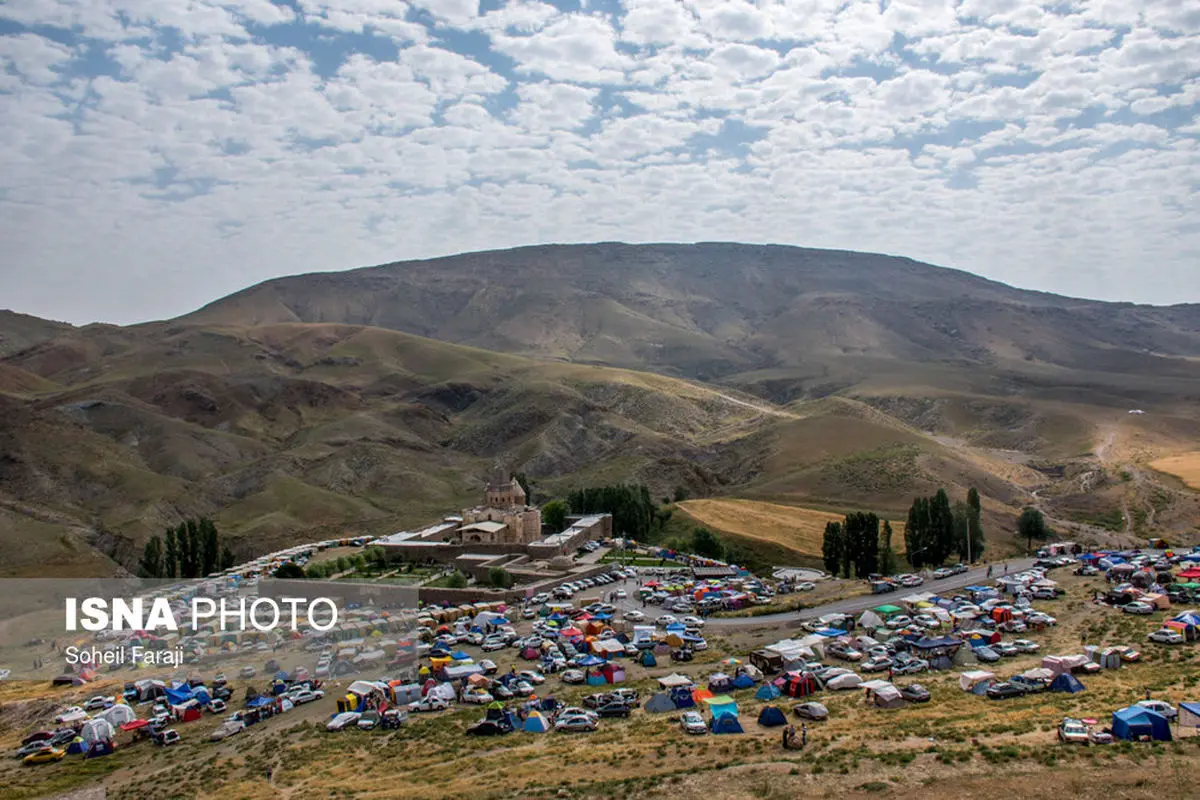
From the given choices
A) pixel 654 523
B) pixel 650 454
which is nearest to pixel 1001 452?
pixel 650 454

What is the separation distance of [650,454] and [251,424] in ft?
246

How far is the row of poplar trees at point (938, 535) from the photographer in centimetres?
6631

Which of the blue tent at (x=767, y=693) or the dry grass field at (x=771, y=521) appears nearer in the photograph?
the blue tent at (x=767, y=693)

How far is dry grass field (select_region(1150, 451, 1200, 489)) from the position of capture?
10000 centimetres

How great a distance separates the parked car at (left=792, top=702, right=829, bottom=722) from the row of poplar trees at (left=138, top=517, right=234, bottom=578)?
54263mm

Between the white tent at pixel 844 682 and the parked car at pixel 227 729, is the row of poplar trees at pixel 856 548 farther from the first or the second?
the parked car at pixel 227 729

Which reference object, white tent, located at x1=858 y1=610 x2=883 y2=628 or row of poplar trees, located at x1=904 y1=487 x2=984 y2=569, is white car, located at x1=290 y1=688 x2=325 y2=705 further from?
row of poplar trees, located at x1=904 y1=487 x2=984 y2=569

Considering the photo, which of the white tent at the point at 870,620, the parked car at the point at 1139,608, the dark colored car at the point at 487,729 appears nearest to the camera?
the dark colored car at the point at 487,729

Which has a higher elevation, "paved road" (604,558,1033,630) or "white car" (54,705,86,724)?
"paved road" (604,558,1033,630)

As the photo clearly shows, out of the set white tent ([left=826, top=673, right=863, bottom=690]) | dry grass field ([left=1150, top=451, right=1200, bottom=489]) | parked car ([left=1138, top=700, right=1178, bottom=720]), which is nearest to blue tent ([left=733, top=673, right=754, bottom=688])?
white tent ([left=826, top=673, right=863, bottom=690])

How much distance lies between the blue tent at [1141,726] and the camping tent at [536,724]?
55.3 ft

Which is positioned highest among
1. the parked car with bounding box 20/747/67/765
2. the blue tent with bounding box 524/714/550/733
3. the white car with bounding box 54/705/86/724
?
the blue tent with bounding box 524/714/550/733

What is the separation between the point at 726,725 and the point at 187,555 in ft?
176

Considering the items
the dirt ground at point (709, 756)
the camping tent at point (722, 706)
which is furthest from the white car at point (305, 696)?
the camping tent at point (722, 706)
